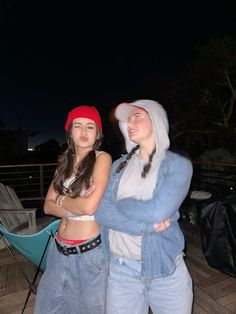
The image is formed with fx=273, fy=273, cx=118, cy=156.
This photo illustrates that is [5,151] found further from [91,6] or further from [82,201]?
[82,201]

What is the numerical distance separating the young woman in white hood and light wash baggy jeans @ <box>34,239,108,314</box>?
0.58 ft

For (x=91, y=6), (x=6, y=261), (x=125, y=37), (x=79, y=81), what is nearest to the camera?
(x=6, y=261)

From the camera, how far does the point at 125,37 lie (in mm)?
21688

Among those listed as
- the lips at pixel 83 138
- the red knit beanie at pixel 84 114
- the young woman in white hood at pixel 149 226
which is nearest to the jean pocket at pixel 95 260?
the young woman in white hood at pixel 149 226

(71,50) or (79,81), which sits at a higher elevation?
(71,50)

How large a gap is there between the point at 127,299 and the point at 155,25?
2173 centimetres

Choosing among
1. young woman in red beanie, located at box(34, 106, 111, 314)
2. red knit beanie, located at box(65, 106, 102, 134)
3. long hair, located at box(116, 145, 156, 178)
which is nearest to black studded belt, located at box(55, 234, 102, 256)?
young woman in red beanie, located at box(34, 106, 111, 314)

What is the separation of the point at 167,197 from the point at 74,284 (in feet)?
2.41

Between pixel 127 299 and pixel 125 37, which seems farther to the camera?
pixel 125 37

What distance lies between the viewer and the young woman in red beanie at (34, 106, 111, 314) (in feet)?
4.60

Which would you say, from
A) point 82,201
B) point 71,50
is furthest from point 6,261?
point 71,50

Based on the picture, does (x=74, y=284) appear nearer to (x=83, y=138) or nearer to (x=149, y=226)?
(x=149, y=226)

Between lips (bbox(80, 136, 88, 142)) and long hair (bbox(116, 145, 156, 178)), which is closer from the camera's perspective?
long hair (bbox(116, 145, 156, 178))

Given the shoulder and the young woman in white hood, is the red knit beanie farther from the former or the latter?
the young woman in white hood
